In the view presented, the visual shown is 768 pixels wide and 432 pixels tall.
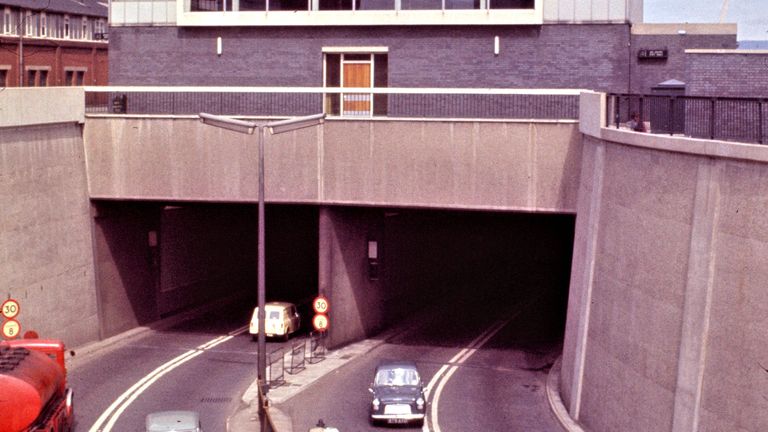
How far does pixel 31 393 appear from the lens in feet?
85.3

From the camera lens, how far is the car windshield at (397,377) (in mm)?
34938

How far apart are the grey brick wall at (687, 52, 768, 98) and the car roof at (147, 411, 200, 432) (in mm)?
16568

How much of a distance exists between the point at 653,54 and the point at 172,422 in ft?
118

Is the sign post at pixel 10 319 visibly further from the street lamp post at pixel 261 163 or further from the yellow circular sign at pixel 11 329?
the street lamp post at pixel 261 163

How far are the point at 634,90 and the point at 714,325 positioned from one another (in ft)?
105

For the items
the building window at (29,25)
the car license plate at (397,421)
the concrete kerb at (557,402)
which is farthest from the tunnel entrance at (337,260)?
the building window at (29,25)

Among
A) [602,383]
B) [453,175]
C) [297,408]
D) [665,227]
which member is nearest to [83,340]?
[297,408]

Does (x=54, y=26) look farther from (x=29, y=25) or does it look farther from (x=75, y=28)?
(x=29, y=25)

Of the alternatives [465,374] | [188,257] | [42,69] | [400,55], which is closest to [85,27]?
[42,69]

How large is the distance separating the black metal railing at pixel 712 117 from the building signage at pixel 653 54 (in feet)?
83.5

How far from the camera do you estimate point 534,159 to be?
42.2m

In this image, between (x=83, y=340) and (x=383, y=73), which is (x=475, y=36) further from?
(x=83, y=340)

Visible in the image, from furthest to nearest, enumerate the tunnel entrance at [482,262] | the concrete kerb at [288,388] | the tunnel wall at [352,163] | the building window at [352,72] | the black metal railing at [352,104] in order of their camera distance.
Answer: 1. the tunnel entrance at [482,262]
2. the building window at [352,72]
3. the black metal railing at [352,104]
4. the tunnel wall at [352,163]
5. the concrete kerb at [288,388]

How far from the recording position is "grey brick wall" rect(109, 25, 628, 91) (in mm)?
49719
